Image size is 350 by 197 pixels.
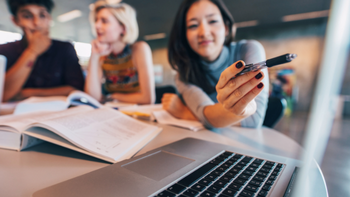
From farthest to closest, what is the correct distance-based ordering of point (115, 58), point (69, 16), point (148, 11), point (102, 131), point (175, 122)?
point (148, 11)
point (115, 58)
point (69, 16)
point (175, 122)
point (102, 131)

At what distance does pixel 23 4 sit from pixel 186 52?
A: 112 cm

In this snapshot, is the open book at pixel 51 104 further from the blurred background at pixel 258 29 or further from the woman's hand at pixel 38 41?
the woman's hand at pixel 38 41

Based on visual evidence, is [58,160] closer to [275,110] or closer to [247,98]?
[247,98]

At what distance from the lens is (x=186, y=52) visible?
2.37 feet

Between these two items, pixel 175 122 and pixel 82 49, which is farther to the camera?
pixel 82 49

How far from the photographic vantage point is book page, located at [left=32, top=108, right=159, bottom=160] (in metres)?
0.31

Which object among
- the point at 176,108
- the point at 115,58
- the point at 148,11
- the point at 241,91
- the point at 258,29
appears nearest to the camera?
the point at 241,91

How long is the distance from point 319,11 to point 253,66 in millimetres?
1857

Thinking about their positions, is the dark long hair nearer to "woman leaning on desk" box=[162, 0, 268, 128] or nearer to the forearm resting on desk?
"woman leaning on desk" box=[162, 0, 268, 128]

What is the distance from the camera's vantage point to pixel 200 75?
26.2 inches

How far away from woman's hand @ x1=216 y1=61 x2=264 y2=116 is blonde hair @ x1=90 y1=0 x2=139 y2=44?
1.27m

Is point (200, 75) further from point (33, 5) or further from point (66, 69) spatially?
point (33, 5)

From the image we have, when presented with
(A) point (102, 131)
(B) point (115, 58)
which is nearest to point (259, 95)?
(A) point (102, 131)

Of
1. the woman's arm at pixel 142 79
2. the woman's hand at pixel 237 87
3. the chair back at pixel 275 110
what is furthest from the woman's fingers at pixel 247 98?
the woman's arm at pixel 142 79
